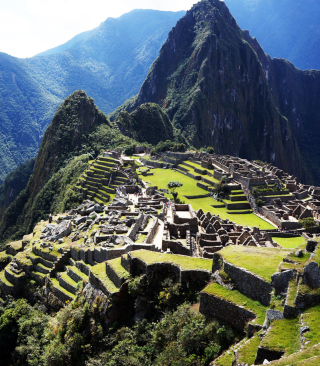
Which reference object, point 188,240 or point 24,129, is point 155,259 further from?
point 24,129

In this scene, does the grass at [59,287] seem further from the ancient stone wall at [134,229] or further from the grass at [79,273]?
the ancient stone wall at [134,229]

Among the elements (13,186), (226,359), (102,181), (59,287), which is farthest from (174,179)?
(13,186)

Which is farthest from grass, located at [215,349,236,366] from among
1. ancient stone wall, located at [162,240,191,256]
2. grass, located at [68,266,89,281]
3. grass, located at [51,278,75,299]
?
grass, located at [51,278,75,299]

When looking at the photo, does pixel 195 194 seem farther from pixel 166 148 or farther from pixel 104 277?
pixel 104 277

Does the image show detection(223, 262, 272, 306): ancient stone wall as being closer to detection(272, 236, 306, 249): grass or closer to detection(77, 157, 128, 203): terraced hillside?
detection(272, 236, 306, 249): grass

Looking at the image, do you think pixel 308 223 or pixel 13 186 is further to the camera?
pixel 13 186
